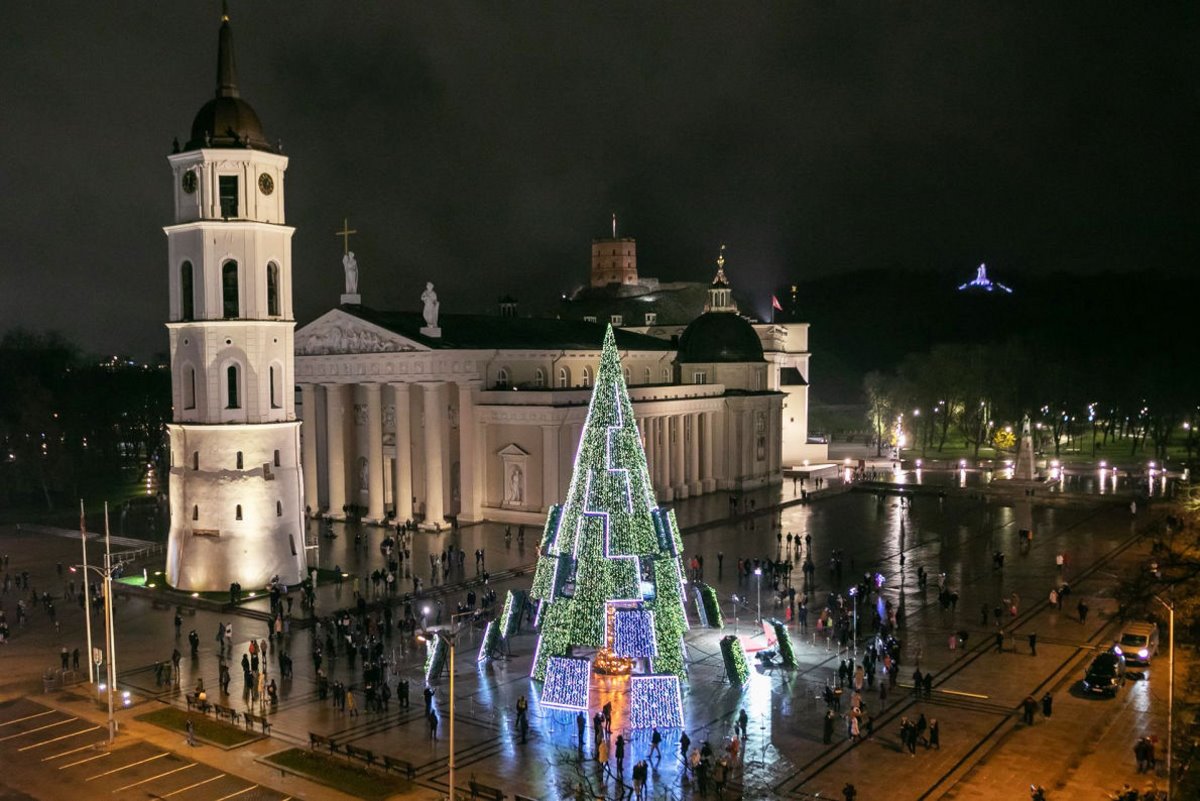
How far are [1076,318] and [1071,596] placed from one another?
4403 inches

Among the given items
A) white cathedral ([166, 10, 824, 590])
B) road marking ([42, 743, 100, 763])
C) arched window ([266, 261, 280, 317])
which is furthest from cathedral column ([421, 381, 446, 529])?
road marking ([42, 743, 100, 763])

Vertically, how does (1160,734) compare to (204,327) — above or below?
below

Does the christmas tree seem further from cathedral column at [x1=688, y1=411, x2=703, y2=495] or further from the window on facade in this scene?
cathedral column at [x1=688, y1=411, x2=703, y2=495]

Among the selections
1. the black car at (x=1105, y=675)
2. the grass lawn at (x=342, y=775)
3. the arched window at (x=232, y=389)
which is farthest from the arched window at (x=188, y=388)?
the black car at (x=1105, y=675)

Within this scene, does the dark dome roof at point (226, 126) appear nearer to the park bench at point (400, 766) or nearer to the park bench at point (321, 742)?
the park bench at point (321, 742)

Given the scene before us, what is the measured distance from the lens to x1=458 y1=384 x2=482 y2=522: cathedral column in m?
58.8

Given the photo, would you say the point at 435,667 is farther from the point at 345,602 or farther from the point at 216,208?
the point at 216,208

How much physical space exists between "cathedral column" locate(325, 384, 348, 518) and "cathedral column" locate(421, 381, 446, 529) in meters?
6.51

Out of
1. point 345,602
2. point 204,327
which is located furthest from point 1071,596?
point 204,327

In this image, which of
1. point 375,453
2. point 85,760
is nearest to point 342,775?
point 85,760

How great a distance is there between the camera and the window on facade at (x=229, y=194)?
40125mm

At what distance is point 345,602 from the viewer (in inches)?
1580

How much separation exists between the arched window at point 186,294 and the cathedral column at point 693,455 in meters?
36.0

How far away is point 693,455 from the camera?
A: 6994cm
